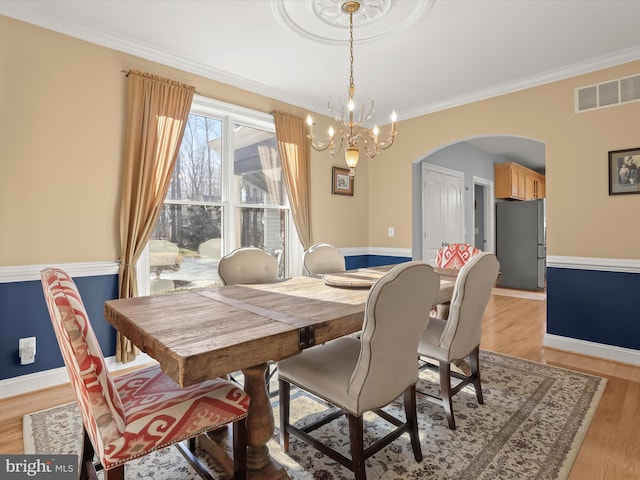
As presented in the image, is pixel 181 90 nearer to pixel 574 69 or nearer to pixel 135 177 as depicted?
pixel 135 177

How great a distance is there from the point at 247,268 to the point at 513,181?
6.35 meters

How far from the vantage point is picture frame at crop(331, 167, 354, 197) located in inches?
180

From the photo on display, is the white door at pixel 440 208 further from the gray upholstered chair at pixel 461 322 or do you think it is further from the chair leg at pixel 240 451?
the chair leg at pixel 240 451

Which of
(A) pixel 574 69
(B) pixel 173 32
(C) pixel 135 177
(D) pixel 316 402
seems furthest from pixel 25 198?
(A) pixel 574 69

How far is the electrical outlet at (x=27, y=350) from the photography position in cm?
245

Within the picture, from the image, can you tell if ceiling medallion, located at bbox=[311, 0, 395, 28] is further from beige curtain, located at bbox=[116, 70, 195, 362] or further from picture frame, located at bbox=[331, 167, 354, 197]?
picture frame, located at bbox=[331, 167, 354, 197]

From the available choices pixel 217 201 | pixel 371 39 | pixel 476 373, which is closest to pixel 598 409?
pixel 476 373

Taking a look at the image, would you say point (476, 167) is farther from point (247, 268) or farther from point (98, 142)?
point (98, 142)

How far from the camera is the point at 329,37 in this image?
2758 millimetres

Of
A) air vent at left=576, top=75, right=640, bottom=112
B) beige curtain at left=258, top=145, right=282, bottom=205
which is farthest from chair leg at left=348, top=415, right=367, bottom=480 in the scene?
air vent at left=576, top=75, right=640, bottom=112

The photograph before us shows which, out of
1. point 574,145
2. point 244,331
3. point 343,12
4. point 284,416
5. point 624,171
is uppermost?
point 343,12

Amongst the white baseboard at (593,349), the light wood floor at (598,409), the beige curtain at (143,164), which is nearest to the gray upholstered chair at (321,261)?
the beige curtain at (143,164)

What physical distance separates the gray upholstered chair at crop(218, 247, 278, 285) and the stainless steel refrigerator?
5073mm

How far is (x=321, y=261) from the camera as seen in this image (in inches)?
125
